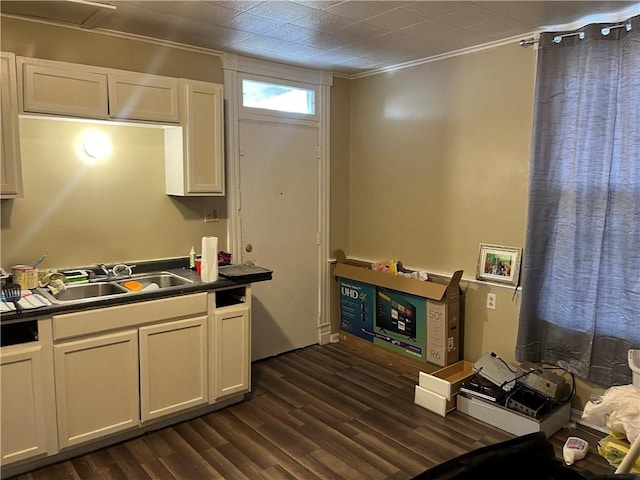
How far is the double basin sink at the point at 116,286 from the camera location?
109 inches

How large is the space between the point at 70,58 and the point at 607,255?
131 inches

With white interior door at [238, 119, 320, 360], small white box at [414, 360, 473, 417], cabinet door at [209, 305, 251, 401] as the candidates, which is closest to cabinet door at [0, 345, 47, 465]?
cabinet door at [209, 305, 251, 401]

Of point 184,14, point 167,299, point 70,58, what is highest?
point 184,14

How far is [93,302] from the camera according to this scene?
8.20 feet

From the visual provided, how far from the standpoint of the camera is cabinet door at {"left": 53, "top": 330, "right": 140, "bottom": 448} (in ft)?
8.07

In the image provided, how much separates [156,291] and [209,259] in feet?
1.30

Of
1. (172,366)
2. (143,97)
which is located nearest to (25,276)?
(172,366)

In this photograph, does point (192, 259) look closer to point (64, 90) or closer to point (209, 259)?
point (209, 259)

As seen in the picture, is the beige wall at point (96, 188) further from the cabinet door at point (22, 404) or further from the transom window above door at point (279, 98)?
the cabinet door at point (22, 404)

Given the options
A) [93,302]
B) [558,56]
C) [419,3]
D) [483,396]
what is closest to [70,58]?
[93,302]

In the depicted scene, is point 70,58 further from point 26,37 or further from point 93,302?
point 93,302

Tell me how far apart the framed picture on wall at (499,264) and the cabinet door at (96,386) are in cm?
232

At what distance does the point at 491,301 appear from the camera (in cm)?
339

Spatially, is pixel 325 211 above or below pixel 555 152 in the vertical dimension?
below
